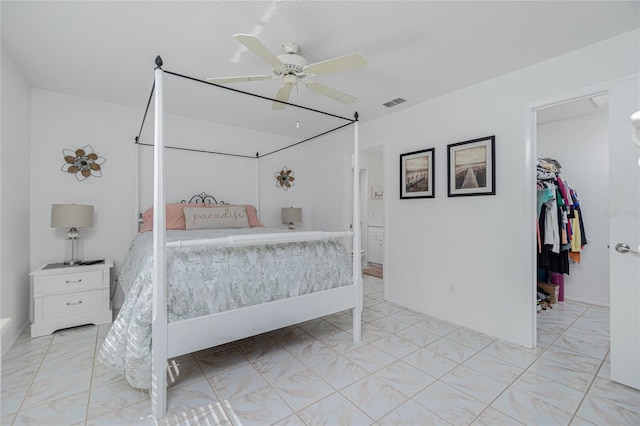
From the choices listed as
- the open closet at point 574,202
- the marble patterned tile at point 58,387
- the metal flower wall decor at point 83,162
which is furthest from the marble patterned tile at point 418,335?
the metal flower wall decor at point 83,162

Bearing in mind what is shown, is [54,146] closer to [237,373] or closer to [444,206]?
[237,373]

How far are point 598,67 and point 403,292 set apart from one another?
106 inches

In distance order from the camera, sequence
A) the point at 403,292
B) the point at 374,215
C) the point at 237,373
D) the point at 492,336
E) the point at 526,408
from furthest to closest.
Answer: the point at 374,215 < the point at 403,292 < the point at 492,336 < the point at 237,373 < the point at 526,408

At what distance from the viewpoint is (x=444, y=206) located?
3252 mm

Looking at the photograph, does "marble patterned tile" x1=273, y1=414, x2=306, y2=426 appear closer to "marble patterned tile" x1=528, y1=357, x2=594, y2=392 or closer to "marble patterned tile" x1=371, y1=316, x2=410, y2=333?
"marble patterned tile" x1=371, y1=316, x2=410, y2=333

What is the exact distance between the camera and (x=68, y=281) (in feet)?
9.36

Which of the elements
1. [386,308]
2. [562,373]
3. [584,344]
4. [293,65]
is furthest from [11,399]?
[584,344]

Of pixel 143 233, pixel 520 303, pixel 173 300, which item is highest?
pixel 143 233

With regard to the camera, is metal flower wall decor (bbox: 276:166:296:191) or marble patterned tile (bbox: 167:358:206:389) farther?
metal flower wall decor (bbox: 276:166:296:191)

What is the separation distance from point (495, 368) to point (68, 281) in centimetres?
375

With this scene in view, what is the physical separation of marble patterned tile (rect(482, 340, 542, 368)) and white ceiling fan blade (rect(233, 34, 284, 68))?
2.75 meters

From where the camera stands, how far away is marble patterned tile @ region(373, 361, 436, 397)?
2010 mm

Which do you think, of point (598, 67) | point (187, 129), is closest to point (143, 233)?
point (187, 129)

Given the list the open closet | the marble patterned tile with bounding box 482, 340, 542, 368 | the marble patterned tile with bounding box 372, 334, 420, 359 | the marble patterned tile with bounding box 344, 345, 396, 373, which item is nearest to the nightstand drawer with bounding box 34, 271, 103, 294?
the marble patterned tile with bounding box 344, 345, 396, 373
